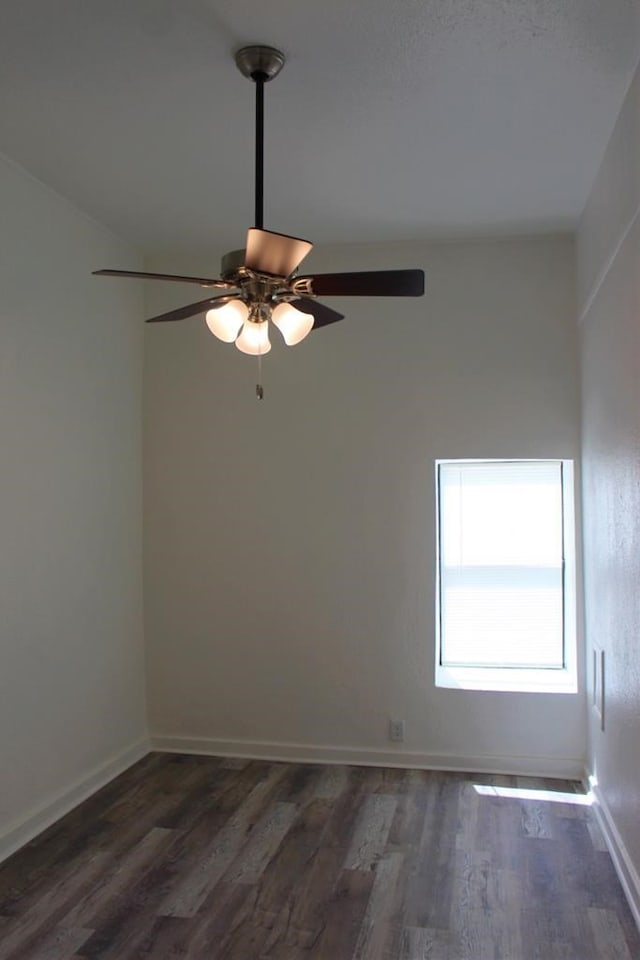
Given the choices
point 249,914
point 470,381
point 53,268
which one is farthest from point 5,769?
point 470,381

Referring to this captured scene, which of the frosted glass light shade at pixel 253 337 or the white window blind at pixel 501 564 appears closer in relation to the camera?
the frosted glass light shade at pixel 253 337

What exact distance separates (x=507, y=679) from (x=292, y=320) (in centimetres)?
260

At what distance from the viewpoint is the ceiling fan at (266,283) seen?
7.73 ft

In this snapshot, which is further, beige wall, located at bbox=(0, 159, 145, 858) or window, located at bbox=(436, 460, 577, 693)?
window, located at bbox=(436, 460, 577, 693)

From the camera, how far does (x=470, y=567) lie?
14.5 ft

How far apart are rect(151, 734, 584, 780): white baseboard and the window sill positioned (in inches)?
14.2

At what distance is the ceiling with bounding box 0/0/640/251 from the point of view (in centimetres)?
238

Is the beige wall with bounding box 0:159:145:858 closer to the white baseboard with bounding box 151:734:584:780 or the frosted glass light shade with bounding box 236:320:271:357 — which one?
the white baseboard with bounding box 151:734:584:780

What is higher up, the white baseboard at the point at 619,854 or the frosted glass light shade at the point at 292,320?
the frosted glass light shade at the point at 292,320

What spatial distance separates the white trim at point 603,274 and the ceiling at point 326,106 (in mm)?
446

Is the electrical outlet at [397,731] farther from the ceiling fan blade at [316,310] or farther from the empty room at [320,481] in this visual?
the ceiling fan blade at [316,310]

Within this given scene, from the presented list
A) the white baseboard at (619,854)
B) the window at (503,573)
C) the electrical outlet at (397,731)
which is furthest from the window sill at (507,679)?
the white baseboard at (619,854)

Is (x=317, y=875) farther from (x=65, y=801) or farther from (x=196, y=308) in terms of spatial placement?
(x=196, y=308)

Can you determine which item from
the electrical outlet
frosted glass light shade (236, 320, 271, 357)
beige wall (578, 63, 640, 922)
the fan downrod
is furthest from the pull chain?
the electrical outlet
